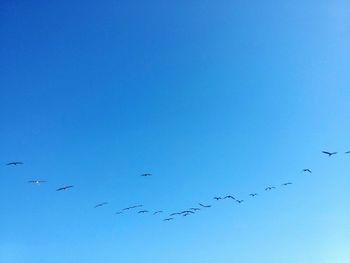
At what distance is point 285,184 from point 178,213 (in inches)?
798

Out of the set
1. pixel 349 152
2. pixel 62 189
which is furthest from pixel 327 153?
pixel 62 189

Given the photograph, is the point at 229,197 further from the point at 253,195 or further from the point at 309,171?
the point at 309,171

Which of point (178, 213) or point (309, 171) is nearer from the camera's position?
point (309, 171)

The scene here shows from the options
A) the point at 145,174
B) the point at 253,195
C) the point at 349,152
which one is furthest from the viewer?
the point at 253,195

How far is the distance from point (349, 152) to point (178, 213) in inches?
1288

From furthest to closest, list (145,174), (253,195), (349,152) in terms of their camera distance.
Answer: (253,195) → (145,174) → (349,152)

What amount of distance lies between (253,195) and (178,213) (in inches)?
558

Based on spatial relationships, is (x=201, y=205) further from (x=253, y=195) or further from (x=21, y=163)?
(x=21, y=163)

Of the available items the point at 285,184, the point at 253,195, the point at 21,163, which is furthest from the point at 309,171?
the point at 21,163

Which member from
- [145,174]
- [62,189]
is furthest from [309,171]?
[62,189]

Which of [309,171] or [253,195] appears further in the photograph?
[253,195]

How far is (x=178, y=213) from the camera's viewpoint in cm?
9719

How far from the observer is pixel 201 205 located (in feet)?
321

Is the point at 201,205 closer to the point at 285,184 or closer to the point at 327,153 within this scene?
the point at 285,184
